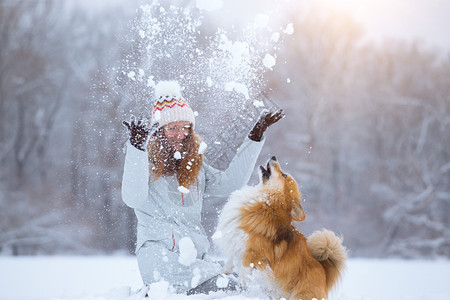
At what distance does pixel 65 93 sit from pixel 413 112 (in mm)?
11867

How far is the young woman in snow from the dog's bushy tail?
0.77 metres

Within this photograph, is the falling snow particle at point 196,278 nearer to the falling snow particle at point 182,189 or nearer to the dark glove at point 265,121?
the falling snow particle at point 182,189

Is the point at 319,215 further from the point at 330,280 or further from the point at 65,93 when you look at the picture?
the point at 330,280

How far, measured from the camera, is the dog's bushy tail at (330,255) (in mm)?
3096

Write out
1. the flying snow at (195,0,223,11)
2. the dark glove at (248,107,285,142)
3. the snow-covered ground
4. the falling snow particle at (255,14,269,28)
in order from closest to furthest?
the dark glove at (248,107,285,142) < the flying snow at (195,0,223,11) < the falling snow particle at (255,14,269,28) < the snow-covered ground

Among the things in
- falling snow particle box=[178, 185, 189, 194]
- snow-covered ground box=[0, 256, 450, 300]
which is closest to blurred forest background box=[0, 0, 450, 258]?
snow-covered ground box=[0, 256, 450, 300]

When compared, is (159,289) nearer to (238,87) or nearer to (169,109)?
(169,109)

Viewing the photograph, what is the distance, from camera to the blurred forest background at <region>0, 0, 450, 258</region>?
40.4 ft

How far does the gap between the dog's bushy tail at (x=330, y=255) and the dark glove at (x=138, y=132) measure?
1.44 m

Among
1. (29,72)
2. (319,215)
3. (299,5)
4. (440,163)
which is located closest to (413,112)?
(440,163)

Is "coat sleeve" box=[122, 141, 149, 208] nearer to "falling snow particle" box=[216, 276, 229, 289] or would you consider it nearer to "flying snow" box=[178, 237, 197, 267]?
"flying snow" box=[178, 237, 197, 267]

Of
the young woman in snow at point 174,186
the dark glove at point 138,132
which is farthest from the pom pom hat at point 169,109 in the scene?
the dark glove at point 138,132

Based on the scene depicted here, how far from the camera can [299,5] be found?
10.8 metres

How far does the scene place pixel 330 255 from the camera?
3.12 metres
